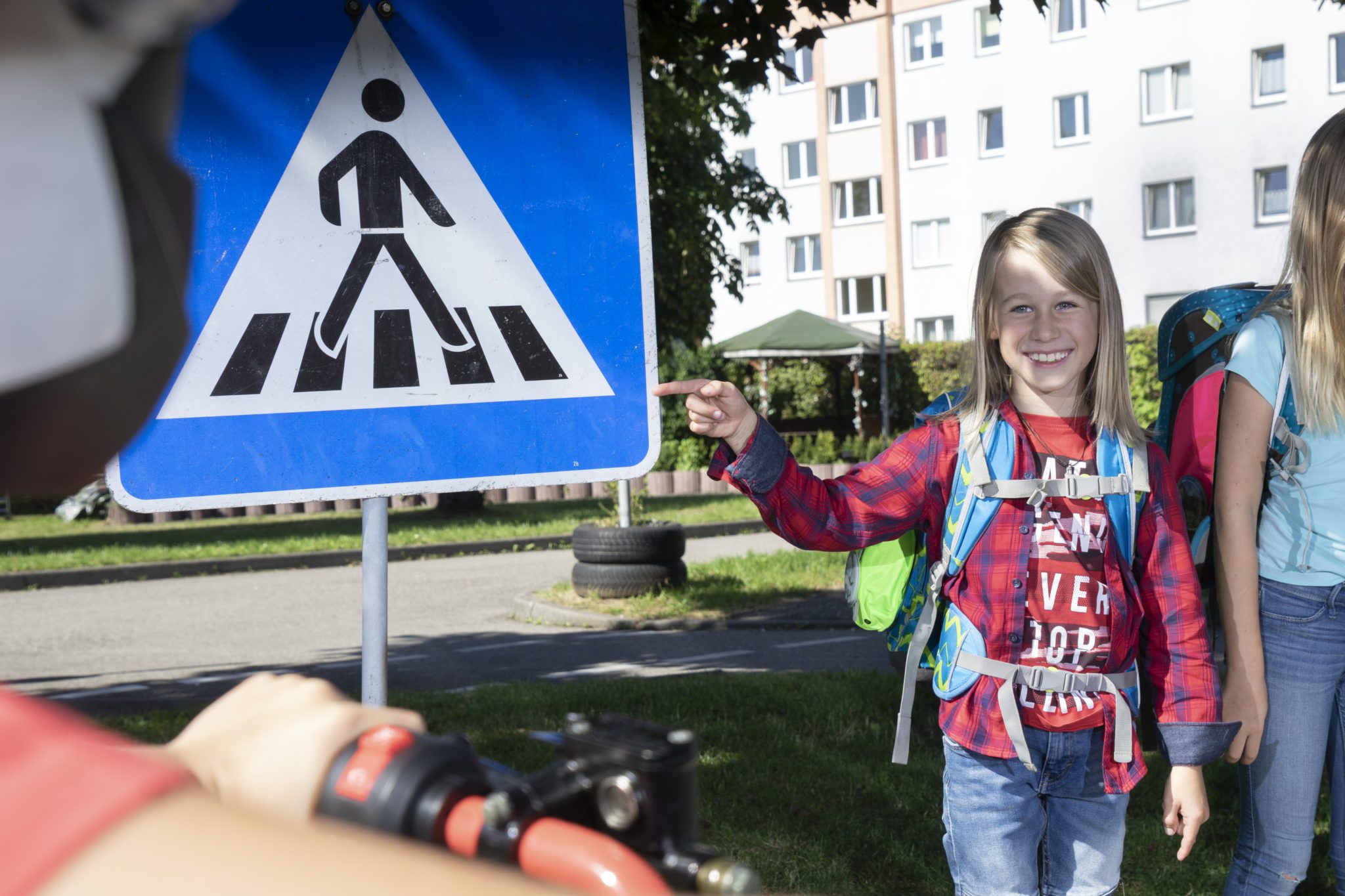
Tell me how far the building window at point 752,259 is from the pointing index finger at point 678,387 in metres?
39.2

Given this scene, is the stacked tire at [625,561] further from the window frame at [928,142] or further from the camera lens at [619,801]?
the window frame at [928,142]

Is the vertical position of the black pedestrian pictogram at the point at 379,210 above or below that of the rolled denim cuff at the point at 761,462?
above

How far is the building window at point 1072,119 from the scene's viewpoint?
3309 cm

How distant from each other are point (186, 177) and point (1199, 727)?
7.83 feet

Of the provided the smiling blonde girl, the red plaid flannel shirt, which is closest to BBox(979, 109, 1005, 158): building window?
the smiling blonde girl

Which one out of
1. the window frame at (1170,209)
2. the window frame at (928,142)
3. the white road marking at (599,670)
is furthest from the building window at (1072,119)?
the white road marking at (599,670)

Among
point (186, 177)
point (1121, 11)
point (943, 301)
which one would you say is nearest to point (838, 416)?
point (943, 301)

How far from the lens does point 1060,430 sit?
277cm

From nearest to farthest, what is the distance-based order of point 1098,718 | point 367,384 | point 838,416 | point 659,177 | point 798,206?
point 367,384, point 1098,718, point 659,177, point 838,416, point 798,206

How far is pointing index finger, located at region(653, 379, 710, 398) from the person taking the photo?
222 centimetres

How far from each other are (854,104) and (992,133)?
5.32m

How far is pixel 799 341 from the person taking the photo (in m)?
25.3

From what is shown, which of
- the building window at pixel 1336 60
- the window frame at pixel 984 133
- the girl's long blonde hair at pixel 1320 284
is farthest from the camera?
the window frame at pixel 984 133

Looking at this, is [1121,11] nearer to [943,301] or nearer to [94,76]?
[943,301]
